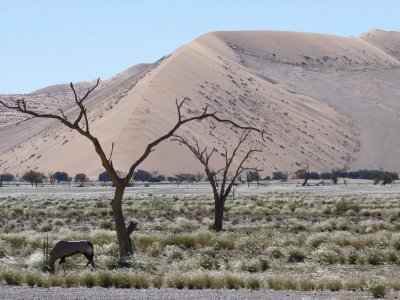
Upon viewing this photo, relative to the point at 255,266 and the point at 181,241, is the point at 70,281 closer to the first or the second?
the point at 255,266

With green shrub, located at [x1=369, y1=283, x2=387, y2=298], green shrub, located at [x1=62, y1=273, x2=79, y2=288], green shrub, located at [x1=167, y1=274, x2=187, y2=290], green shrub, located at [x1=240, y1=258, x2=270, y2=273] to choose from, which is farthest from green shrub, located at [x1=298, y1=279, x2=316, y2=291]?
green shrub, located at [x1=62, y1=273, x2=79, y2=288]

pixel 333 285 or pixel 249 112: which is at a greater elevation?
pixel 249 112

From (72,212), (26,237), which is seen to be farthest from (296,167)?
(26,237)

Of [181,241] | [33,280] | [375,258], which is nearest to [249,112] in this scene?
[181,241]

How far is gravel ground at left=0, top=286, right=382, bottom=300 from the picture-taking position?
1384 centimetres

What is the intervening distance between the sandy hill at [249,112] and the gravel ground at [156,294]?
322ft

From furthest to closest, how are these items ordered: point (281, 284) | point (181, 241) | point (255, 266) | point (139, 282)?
point (181, 241), point (255, 266), point (139, 282), point (281, 284)

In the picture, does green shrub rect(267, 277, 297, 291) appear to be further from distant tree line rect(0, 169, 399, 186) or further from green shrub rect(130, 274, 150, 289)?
distant tree line rect(0, 169, 399, 186)

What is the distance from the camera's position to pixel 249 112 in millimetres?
137125

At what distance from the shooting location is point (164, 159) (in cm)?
12406

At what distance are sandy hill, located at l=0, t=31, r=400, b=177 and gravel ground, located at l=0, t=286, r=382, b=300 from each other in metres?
98.2

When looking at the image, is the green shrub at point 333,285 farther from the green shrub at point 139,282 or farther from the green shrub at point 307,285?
the green shrub at point 139,282

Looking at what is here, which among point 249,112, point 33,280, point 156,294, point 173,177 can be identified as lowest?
point 156,294

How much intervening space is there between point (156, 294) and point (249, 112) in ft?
405
